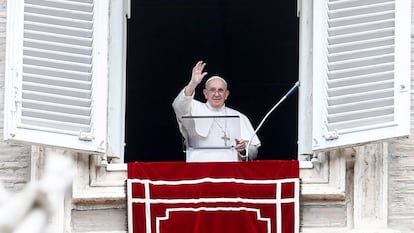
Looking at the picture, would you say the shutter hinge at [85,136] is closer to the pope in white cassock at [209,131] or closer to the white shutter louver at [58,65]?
the white shutter louver at [58,65]

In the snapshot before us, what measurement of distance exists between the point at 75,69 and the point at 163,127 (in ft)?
17.3

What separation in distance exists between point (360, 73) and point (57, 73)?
1.42 m

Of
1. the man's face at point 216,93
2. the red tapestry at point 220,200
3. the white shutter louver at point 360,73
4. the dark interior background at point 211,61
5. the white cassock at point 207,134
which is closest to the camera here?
the white shutter louver at point 360,73

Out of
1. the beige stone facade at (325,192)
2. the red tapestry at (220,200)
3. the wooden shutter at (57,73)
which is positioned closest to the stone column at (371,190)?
the beige stone facade at (325,192)

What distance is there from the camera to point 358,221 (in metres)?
5.71

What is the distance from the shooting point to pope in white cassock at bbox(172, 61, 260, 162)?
247 inches

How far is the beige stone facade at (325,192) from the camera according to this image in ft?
18.8

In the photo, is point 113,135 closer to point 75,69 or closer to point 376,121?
point 75,69

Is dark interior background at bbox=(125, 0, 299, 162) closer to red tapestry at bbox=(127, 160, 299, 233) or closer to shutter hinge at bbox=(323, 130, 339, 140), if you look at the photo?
red tapestry at bbox=(127, 160, 299, 233)

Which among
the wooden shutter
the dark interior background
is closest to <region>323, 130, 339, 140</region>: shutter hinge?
the wooden shutter

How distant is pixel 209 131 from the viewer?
6418mm

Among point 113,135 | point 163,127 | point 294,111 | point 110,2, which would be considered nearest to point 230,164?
point 113,135

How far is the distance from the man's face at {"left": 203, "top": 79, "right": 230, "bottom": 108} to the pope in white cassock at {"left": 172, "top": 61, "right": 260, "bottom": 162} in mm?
156

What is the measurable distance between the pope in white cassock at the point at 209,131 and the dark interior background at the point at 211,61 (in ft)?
10.0
